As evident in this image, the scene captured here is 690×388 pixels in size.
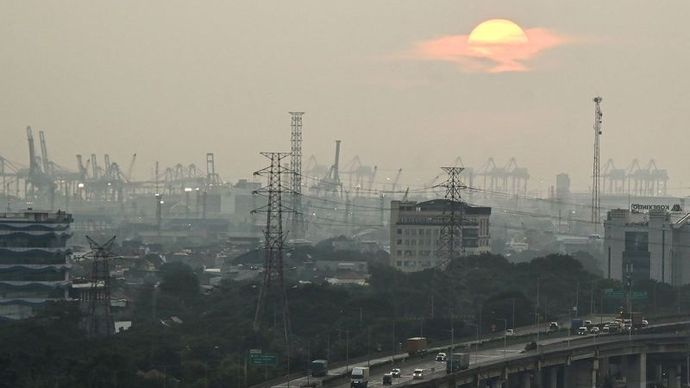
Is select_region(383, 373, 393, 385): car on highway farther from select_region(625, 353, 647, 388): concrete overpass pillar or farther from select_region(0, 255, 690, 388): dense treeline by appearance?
select_region(625, 353, 647, 388): concrete overpass pillar

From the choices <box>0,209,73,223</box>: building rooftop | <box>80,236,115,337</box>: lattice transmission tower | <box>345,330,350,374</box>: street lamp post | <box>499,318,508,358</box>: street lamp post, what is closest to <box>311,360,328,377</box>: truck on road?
<box>345,330,350,374</box>: street lamp post

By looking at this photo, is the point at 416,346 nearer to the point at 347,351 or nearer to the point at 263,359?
the point at 347,351

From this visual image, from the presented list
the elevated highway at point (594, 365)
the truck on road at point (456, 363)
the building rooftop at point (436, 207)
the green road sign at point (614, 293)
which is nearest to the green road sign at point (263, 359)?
the elevated highway at point (594, 365)

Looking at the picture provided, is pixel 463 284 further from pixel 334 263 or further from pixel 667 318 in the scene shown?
pixel 334 263

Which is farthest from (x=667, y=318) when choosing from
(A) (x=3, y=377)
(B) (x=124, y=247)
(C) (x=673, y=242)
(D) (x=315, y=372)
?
(B) (x=124, y=247)

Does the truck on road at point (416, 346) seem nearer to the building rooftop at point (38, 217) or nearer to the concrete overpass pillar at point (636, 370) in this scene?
the concrete overpass pillar at point (636, 370)

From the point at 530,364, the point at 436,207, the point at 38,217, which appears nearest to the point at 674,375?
the point at 530,364
